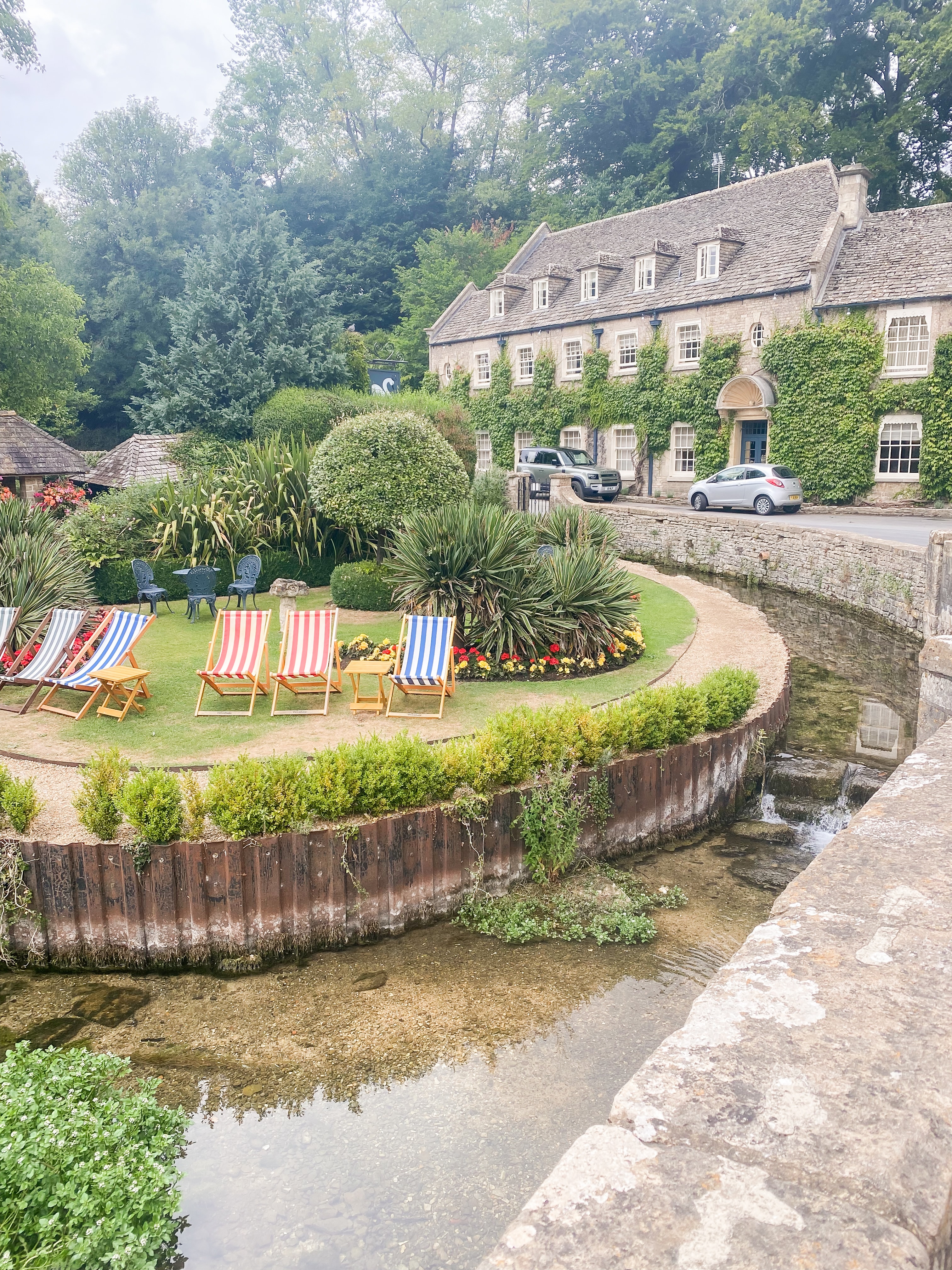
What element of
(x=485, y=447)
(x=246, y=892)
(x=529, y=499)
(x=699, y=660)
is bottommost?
(x=246, y=892)

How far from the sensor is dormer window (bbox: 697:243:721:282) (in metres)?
29.2

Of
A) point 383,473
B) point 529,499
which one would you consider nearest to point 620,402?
point 529,499

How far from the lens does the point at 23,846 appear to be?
596 cm

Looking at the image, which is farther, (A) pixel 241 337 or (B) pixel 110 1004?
(A) pixel 241 337

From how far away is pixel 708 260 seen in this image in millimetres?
29547

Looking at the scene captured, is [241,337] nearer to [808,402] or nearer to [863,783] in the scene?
[808,402]

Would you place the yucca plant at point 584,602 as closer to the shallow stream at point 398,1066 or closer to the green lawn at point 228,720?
the green lawn at point 228,720

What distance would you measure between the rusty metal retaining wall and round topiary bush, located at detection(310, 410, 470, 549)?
8.04 metres

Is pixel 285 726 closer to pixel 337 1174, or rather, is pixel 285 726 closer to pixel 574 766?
pixel 574 766

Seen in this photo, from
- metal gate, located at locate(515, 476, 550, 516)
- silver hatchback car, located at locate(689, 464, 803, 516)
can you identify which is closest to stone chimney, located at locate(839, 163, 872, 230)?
silver hatchback car, located at locate(689, 464, 803, 516)

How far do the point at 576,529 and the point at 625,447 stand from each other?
19198 mm

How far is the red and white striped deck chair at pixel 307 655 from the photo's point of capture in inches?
363

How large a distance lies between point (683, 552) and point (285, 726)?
1628 cm

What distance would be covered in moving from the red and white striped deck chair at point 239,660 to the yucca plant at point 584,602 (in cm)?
361
